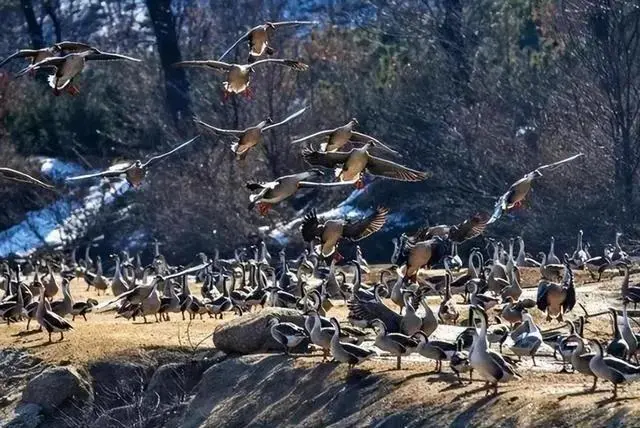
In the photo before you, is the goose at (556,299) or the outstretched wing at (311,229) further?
the goose at (556,299)

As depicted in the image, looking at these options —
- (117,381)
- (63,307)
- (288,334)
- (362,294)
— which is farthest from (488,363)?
(63,307)

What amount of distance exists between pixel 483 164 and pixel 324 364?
19295 mm

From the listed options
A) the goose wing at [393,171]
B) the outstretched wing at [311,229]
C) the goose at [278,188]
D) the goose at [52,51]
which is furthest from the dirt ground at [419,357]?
the goose at [52,51]

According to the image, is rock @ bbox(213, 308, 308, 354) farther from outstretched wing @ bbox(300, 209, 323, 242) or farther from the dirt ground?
outstretched wing @ bbox(300, 209, 323, 242)

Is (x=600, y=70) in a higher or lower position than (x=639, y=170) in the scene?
higher

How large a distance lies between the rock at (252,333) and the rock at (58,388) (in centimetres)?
240

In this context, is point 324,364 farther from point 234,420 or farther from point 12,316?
point 12,316

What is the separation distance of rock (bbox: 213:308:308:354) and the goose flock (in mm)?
354

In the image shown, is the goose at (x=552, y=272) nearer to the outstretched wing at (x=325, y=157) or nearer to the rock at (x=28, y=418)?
the outstretched wing at (x=325, y=157)

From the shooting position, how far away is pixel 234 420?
2227 centimetres

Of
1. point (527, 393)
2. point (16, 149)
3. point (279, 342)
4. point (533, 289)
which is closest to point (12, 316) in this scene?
point (279, 342)

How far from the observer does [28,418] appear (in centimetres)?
2434

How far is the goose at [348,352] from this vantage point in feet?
67.1

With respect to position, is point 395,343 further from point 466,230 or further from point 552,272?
point 552,272
